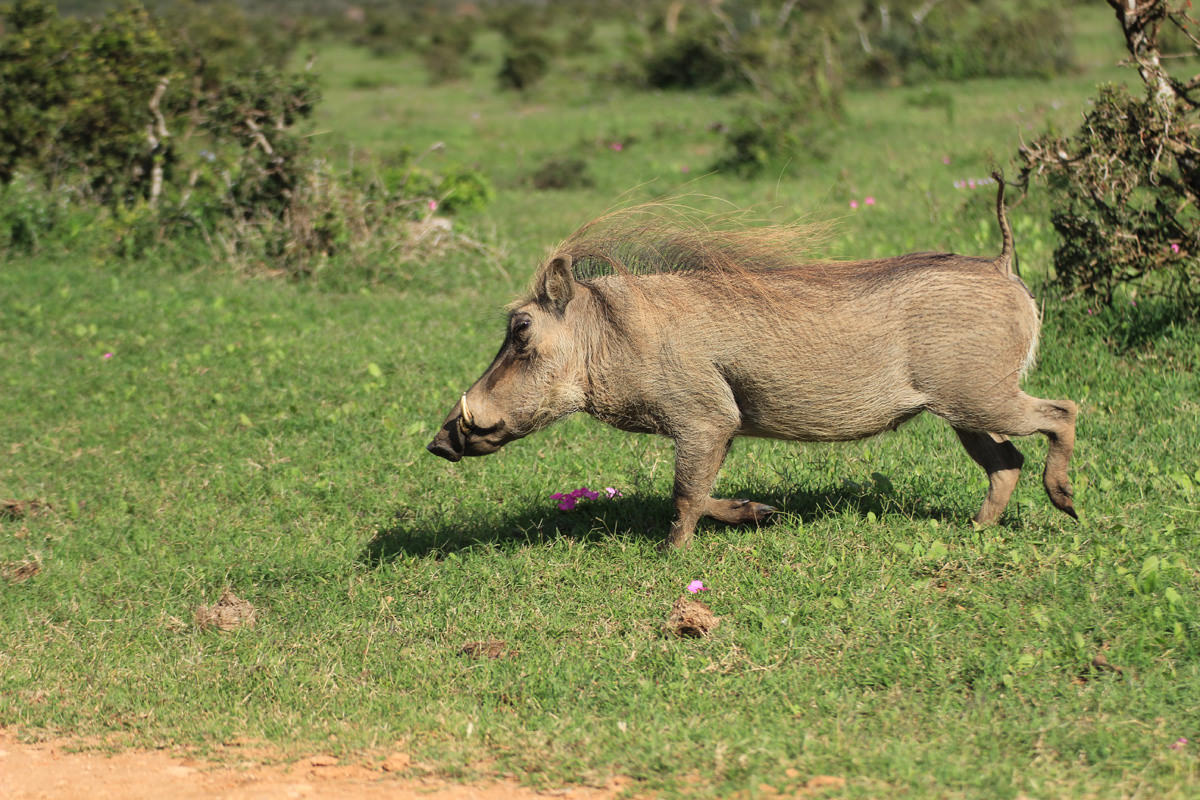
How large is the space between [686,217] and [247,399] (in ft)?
10.2

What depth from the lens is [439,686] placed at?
12.4ft

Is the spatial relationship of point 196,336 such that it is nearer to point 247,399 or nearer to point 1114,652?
point 247,399

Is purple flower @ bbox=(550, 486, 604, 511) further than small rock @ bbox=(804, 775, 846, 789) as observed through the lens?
Yes

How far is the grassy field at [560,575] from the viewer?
3.26m

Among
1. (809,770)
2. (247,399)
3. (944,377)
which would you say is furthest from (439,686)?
(247,399)

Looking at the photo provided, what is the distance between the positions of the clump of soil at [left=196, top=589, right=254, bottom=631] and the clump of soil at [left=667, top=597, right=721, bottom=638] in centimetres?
162

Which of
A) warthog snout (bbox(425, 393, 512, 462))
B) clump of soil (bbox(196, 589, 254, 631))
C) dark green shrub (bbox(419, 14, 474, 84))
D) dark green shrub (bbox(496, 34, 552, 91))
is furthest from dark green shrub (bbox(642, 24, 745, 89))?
clump of soil (bbox(196, 589, 254, 631))

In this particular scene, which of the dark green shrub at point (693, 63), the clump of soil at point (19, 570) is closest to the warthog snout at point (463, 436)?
the clump of soil at point (19, 570)

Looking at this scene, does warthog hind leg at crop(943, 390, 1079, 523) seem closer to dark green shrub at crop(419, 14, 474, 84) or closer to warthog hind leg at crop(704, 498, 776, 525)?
warthog hind leg at crop(704, 498, 776, 525)

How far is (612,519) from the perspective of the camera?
4.87 m

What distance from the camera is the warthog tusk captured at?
4.20 meters

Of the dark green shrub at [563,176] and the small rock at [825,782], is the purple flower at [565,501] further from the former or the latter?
the dark green shrub at [563,176]

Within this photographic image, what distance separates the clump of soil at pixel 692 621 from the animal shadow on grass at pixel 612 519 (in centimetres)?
67

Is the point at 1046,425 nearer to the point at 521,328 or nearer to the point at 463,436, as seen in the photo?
the point at 521,328
